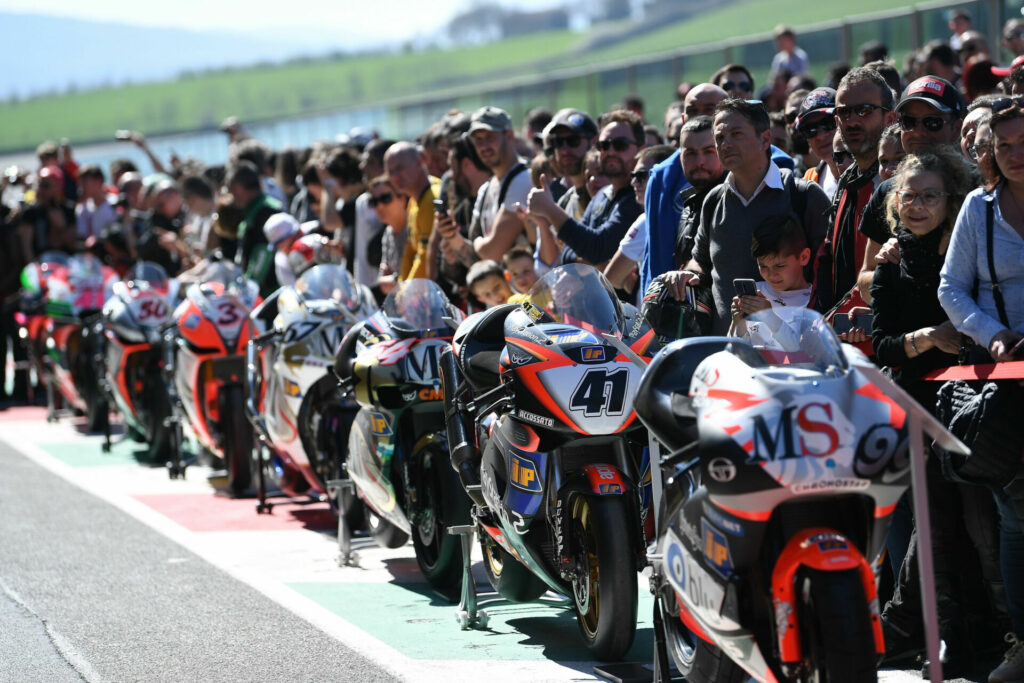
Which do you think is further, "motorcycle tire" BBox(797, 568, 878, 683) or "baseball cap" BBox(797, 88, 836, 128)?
"baseball cap" BBox(797, 88, 836, 128)

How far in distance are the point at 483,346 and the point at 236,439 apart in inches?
162

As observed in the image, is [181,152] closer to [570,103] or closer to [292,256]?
[570,103]

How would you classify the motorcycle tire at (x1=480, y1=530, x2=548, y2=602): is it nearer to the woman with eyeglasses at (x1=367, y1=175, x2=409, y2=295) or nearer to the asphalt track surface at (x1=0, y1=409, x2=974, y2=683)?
the asphalt track surface at (x1=0, y1=409, x2=974, y2=683)

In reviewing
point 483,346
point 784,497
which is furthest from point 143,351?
point 784,497

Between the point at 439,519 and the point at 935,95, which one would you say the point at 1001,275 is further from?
the point at 439,519

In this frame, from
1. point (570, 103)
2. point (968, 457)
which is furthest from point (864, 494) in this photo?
point (570, 103)

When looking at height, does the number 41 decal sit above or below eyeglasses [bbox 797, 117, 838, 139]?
below

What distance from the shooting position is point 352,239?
11.8 meters

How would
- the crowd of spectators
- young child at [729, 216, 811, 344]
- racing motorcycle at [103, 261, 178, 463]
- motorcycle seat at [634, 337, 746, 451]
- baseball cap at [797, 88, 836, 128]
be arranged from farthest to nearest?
racing motorcycle at [103, 261, 178, 463] < baseball cap at [797, 88, 836, 128] < young child at [729, 216, 811, 344] < the crowd of spectators < motorcycle seat at [634, 337, 746, 451]

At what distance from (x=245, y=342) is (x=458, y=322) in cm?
337

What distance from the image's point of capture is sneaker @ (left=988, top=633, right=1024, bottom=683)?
17.9 feet

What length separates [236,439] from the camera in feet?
34.3

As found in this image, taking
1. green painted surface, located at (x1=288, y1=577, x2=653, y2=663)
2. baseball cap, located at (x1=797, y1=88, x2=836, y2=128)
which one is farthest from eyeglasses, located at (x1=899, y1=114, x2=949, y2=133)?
green painted surface, located at (x1=288, y1=577, x2=653, y2=663)

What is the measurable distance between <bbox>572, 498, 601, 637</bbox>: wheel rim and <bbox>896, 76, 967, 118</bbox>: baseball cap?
212cm
